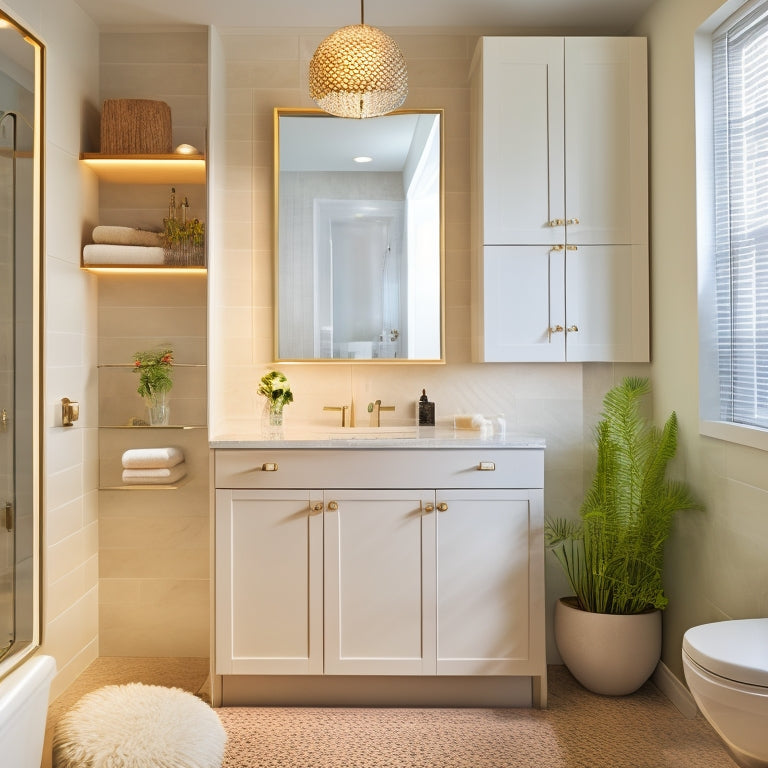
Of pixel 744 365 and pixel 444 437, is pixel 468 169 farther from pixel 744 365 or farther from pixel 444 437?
pixel 744 365

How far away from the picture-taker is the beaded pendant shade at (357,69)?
6.94ft

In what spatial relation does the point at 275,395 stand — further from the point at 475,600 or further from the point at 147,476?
the point at 475,600

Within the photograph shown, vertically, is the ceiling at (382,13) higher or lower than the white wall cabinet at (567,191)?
higher

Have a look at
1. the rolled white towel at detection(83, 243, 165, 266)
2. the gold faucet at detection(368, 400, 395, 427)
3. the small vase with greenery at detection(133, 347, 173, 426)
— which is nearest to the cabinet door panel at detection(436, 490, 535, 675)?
the gold faucet at detection(368, 400, 395, 427)

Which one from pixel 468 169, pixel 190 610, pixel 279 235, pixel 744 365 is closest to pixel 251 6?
pixel 279 235

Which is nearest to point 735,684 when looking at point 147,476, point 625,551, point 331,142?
point 625,551

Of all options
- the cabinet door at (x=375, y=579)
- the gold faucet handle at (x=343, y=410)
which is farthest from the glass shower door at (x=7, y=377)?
the gold faucet handle at (x=343, y=410)

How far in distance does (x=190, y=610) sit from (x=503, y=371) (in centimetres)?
172

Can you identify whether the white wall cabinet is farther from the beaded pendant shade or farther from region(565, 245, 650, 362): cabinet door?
the beaded pendant shade

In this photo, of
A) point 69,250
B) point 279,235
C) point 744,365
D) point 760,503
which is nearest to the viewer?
point 760,503

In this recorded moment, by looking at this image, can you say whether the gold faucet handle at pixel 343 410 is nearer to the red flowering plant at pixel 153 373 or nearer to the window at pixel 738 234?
the red flowering plant at pixel 153 373

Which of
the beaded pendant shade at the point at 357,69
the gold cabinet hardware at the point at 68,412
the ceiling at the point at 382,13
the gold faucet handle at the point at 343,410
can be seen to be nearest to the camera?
the beaded pendant shade at the point at 357,69

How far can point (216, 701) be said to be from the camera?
2.74 m

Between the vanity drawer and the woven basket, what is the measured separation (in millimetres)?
1293
